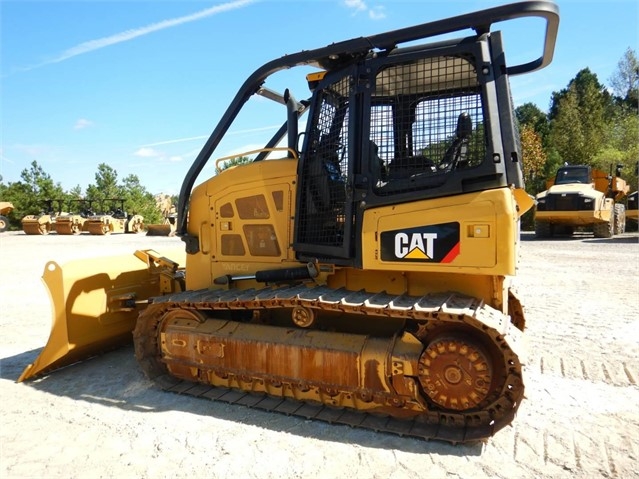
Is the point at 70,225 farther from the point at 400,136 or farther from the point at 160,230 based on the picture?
the point at 400,136

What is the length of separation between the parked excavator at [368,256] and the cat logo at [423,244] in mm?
11

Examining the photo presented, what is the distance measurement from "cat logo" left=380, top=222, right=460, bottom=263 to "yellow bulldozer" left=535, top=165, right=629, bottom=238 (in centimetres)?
1764

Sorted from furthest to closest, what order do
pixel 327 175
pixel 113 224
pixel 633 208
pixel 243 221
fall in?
pixel 113 224
pixel 633 208
pixel 243 221
pixel 327 175

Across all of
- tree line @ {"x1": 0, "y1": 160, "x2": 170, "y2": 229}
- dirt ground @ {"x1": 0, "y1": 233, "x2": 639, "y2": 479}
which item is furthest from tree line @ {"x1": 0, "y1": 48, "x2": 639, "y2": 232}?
dirt ground @ {"x1": 0, "y1": 233, "x2": 639, "y2": 479}

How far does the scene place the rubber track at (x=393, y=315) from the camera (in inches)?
128

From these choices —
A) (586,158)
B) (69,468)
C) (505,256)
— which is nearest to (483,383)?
(505,256)

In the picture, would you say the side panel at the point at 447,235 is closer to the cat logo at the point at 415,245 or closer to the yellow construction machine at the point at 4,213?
the cat logo at the point at 415,245

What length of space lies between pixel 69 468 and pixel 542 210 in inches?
781

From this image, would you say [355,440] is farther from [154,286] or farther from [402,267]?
[154,286]

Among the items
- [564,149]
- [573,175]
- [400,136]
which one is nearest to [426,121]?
[400,136]

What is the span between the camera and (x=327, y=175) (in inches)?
165

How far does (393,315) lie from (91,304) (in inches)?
135

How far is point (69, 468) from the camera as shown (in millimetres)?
3146

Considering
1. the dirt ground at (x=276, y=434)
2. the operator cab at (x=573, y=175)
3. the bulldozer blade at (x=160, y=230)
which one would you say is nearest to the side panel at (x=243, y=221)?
the dirt ground at (x=276, y=434)
